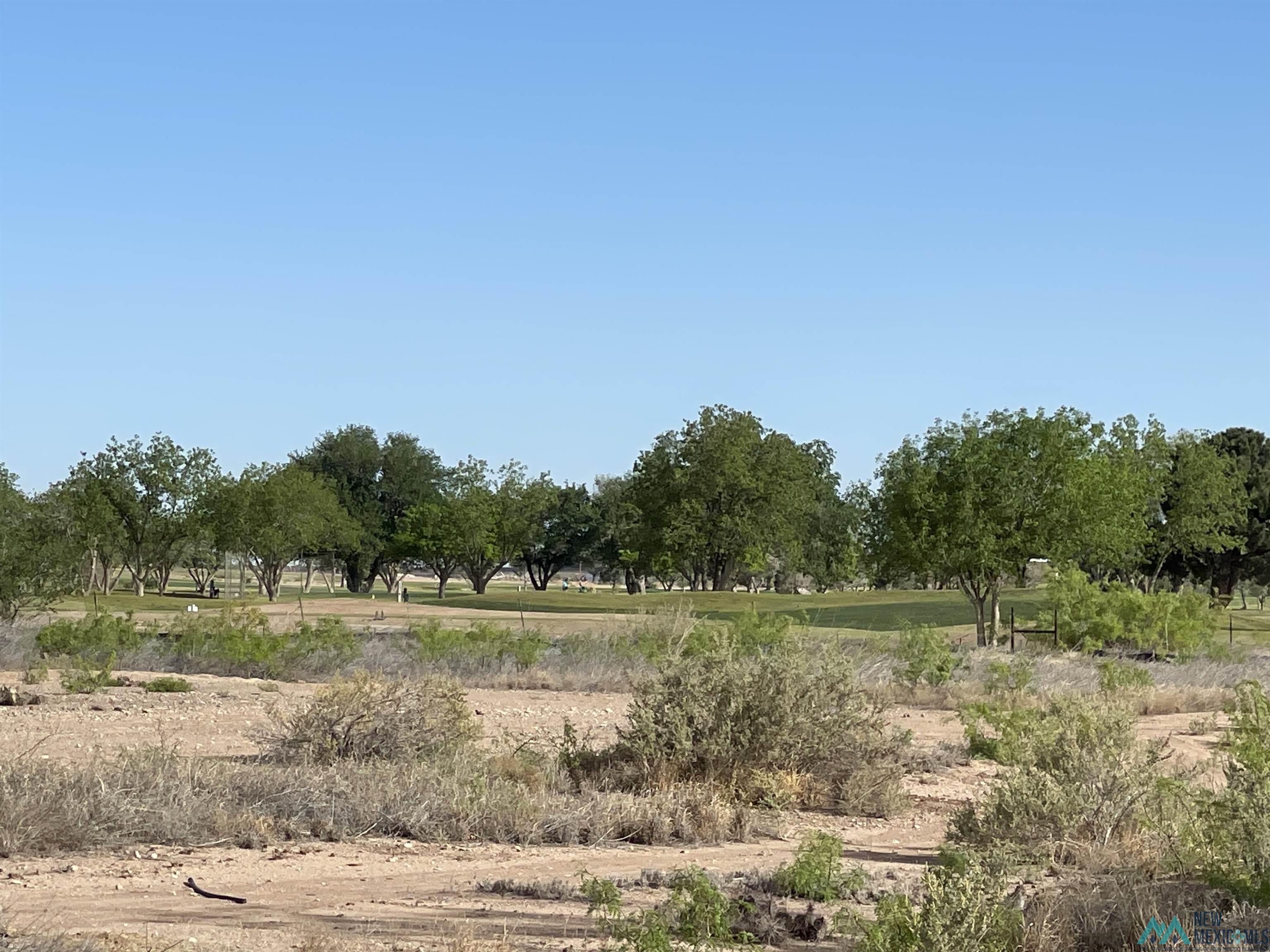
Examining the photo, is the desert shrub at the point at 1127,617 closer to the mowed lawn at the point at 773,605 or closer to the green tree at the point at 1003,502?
the green tree at the point at 1003,502

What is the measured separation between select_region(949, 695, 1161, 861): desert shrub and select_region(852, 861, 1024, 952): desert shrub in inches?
80.1

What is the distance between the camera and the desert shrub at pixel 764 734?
515 inches

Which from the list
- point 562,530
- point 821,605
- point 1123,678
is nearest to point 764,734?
point 1123,678

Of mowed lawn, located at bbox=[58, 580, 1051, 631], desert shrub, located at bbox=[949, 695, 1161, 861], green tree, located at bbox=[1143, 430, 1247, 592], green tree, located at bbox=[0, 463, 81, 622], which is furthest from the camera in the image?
green tree, located at bbox=[1143, 430, 1247, 592]

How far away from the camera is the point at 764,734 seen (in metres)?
13.1

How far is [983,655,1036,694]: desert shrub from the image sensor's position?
840 inches

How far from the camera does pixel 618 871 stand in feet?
33.0

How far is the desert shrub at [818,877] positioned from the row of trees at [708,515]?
26868 mm

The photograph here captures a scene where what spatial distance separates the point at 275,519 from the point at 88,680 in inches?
2107

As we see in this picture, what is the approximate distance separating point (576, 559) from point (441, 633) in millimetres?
67174

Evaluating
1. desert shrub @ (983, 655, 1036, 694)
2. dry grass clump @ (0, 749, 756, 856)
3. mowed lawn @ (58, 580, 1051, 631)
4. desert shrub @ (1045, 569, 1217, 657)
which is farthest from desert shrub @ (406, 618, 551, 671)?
mowed lawn @ (58, 580, 1051, 631)

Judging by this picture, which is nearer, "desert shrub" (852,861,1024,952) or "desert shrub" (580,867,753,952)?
"desert shrub" (852,861,1024,952)

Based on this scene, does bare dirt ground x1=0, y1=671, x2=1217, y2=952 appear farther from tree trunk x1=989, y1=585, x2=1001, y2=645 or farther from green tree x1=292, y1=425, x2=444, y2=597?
green tree x1=292, y1=425, x2=444, y2=597

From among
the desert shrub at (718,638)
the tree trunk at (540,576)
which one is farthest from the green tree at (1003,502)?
the tree trunk at (540,576)
